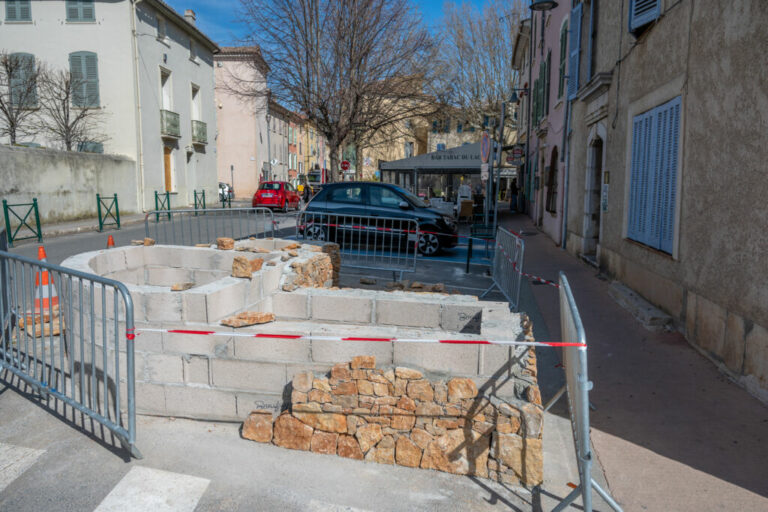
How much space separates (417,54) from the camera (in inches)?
792

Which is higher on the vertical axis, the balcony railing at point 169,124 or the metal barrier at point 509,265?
the balcony railing at point 169,124

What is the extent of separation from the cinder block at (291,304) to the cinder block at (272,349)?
1.05 metres

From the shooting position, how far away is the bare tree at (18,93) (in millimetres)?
20266

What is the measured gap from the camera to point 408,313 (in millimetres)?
4578

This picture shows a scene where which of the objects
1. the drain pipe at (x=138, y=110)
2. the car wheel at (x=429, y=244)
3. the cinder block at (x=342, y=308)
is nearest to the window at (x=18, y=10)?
the drain pipe at (x=138, y=110)

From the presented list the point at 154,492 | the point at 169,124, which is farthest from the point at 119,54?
the point at 154,492

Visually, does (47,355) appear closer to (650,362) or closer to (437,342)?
(437,342)

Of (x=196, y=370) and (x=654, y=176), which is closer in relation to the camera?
(x=196, y=370)

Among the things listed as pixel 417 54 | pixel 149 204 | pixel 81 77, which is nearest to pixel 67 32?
pixel 81 77

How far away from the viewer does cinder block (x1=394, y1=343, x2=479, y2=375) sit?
11.4 feet

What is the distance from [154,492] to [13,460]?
3.50ft

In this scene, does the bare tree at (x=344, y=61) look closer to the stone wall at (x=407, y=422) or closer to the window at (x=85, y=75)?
the window at (x=85, y=75)

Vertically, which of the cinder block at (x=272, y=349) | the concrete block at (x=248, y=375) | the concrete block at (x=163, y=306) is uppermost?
the concrete block at (x=163, y=306)

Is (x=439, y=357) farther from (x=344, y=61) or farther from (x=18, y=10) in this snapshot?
(x=18, y=10)
